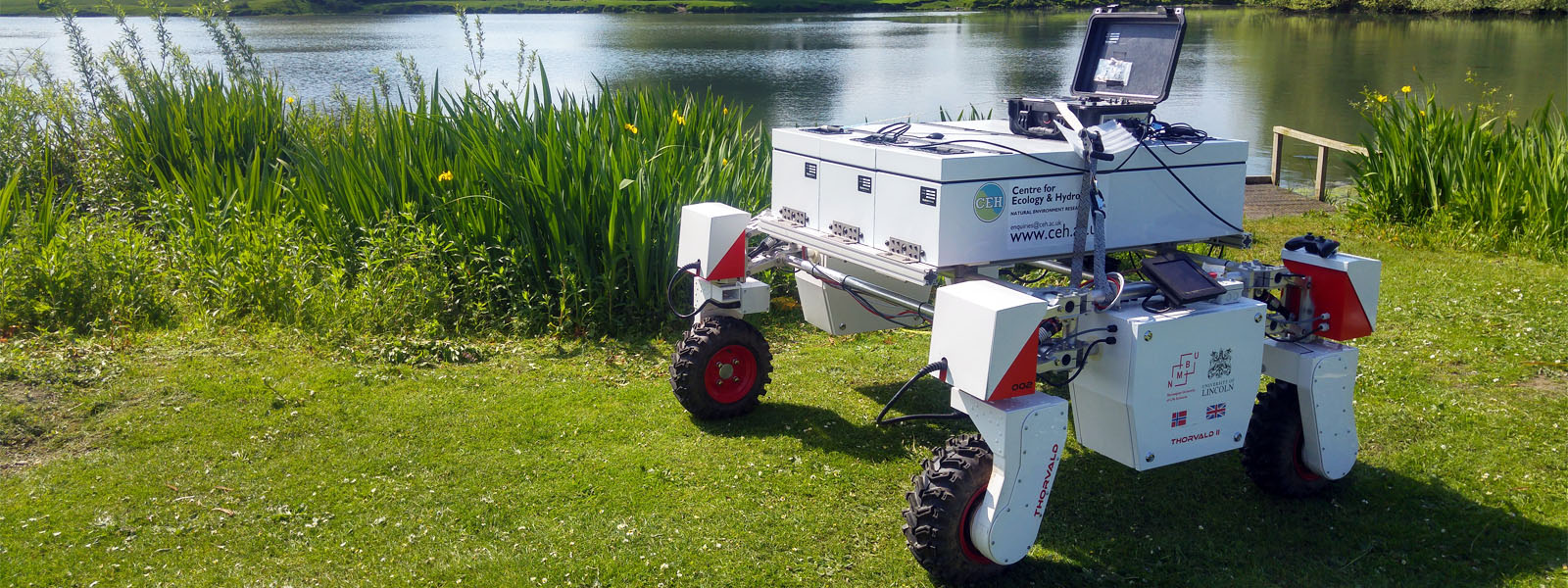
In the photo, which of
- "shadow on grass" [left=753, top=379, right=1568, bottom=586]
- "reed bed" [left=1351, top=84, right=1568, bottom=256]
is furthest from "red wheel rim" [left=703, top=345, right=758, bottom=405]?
"reed bed" [left=1351, top=84, right=1568, bottom=256]

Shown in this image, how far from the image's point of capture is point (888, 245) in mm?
4062

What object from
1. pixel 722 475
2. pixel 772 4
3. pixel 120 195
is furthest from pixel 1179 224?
pixel 772 4

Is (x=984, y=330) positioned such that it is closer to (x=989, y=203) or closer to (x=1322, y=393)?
(x=989, y=203)

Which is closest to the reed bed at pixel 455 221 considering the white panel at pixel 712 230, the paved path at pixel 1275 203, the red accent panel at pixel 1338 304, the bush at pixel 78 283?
the bush at pixel 78 283

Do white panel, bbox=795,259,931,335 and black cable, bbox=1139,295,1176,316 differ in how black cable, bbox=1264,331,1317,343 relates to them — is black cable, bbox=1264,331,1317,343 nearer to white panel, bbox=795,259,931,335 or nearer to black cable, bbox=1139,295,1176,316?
black cable, bbox=1139,295,1176,316

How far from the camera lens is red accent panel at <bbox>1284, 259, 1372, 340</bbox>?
4043 millimetres

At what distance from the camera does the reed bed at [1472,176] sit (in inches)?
318

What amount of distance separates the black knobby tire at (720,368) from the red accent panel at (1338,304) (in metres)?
2.32

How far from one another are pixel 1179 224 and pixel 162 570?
148 inches

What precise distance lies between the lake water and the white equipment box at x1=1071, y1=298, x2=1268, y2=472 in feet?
29.4

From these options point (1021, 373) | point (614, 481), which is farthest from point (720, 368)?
point (1021, 373)

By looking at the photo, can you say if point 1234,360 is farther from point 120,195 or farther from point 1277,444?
point 120,195

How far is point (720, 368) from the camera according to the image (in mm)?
5172

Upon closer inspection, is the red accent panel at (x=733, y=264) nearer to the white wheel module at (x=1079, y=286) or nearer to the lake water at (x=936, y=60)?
the white wheel module at (x=1079, y=286)
